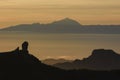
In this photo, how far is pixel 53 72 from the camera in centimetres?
15575

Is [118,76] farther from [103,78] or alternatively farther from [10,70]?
[10,70]

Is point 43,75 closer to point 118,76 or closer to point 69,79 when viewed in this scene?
point 69,79

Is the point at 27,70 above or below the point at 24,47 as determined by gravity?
below

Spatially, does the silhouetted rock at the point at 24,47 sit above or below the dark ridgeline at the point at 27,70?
above

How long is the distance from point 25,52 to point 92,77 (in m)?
20.8

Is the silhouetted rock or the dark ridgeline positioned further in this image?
the dark ridgeline

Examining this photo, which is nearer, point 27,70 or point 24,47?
point 24,47

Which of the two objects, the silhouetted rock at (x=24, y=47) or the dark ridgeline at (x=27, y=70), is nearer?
the silhouetted rock at (x=24, y=47)

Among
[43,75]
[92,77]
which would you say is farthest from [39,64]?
[92,77]

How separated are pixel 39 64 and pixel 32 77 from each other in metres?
5.15

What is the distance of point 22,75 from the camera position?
154375 millimetres

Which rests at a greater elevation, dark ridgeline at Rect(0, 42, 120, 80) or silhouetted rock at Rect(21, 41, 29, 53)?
silhouetted rock at Rect(21, 41, 29, 53)

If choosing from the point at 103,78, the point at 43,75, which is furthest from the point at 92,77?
the point at 43,75

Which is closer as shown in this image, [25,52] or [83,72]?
[25,52]
